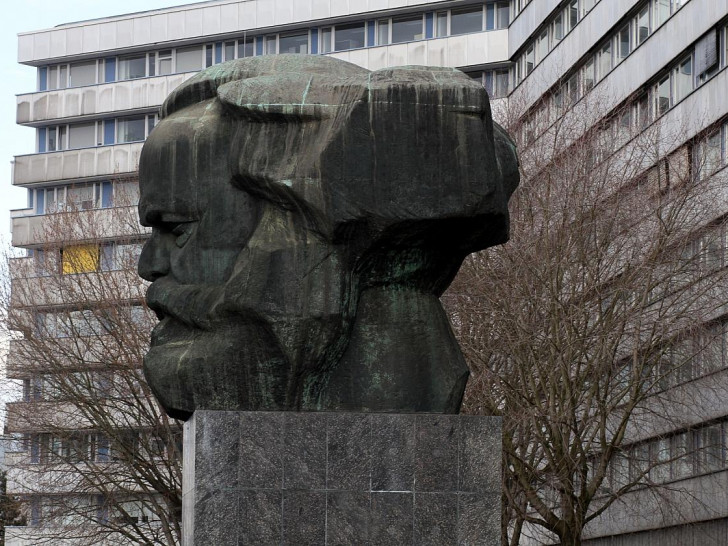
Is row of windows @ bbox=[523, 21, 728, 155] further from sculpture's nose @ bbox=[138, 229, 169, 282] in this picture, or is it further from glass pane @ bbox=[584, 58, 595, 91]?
sculpture's nose @ bbox=[138, 229, 169, 282]

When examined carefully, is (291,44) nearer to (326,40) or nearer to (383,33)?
(326,40)

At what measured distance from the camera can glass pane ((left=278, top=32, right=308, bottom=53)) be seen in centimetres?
4847

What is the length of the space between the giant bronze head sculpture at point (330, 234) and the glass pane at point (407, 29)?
3841 cm

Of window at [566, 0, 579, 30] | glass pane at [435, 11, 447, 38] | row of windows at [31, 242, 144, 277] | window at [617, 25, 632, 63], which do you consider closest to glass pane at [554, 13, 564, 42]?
window at [566, 0, 579, 30]

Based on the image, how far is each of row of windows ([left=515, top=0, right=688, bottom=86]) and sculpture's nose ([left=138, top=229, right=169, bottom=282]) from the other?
18.6 m

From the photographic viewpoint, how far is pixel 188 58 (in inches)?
1988

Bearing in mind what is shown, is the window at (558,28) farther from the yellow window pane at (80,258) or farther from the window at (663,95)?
the yellow window pane at (80,258)

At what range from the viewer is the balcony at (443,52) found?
45094mm

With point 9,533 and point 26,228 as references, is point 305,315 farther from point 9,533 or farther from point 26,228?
point 26,228

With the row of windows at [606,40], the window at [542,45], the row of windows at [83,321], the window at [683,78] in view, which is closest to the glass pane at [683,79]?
the window at [683,78]

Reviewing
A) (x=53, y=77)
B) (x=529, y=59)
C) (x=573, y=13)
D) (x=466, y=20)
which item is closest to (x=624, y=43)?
(x=573, y=13)

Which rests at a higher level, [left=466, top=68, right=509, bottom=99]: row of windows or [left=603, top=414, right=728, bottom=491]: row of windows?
[left=466, top=68, right=509, bottom=99]: row of windows

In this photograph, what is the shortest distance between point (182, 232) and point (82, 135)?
43.8 metres

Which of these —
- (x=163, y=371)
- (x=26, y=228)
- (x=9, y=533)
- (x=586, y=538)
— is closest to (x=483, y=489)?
(x=163, y=371)
